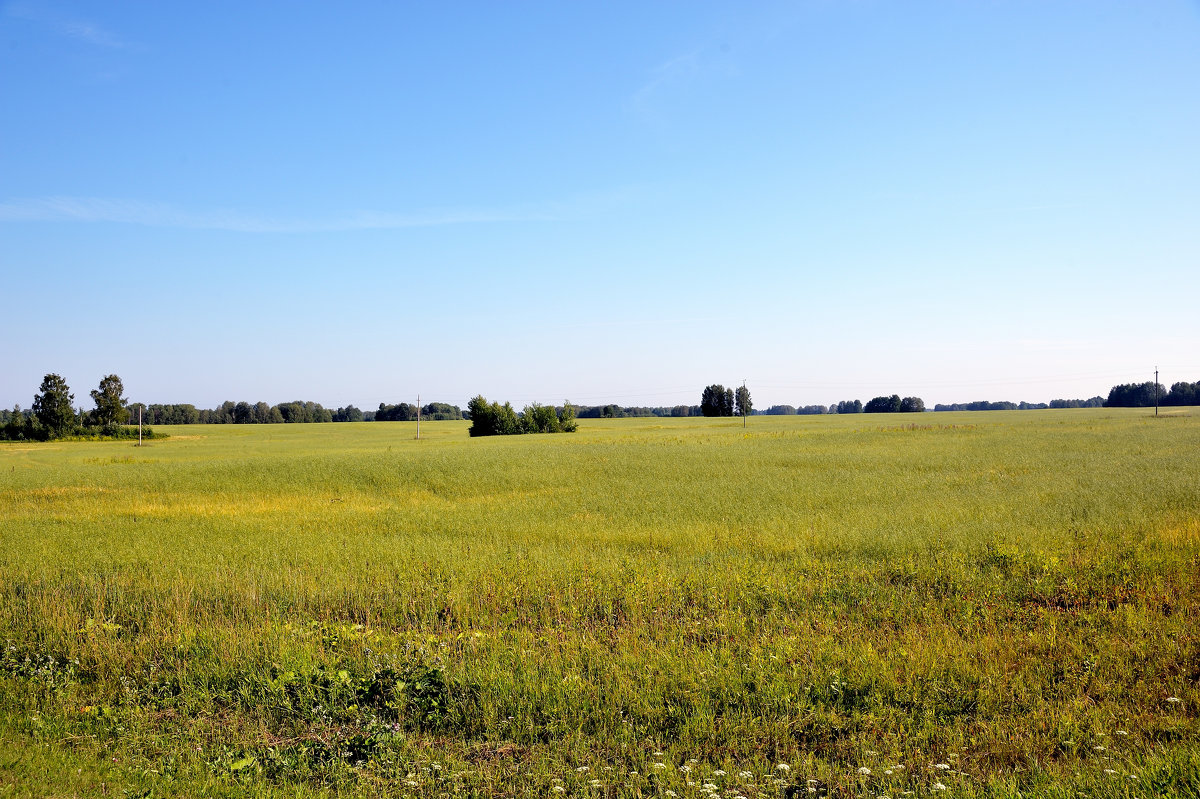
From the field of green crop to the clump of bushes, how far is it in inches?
2932

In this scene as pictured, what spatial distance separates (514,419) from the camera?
95062 millimetres

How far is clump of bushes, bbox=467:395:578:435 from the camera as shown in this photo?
94.1 meters

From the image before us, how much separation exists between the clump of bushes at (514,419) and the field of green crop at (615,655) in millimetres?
74478

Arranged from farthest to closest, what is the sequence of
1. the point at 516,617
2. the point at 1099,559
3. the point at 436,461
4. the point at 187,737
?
the point at 436,461 < the point at 1099,559 < the point at 516,617 < the point at 187,737

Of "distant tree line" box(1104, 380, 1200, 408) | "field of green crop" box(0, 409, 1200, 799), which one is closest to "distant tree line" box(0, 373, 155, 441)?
"field of green crop" box(0, 409, 1200, 799)

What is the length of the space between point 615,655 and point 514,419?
287 ft

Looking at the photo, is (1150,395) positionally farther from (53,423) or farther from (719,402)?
(53,423)

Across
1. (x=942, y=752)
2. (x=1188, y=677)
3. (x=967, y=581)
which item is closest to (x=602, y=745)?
(x=942, y=752)

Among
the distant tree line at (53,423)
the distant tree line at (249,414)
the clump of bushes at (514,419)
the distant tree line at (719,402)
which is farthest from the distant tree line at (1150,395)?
the distant tree line at (53,423)

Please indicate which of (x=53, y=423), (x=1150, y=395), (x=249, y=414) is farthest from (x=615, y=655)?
(x=1150, y=395)

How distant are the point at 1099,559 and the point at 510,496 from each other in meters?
18.7

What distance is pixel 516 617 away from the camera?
10.4 meters

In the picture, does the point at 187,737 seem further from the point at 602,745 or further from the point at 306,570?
the point at 306,570

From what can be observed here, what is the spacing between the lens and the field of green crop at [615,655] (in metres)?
6.12
